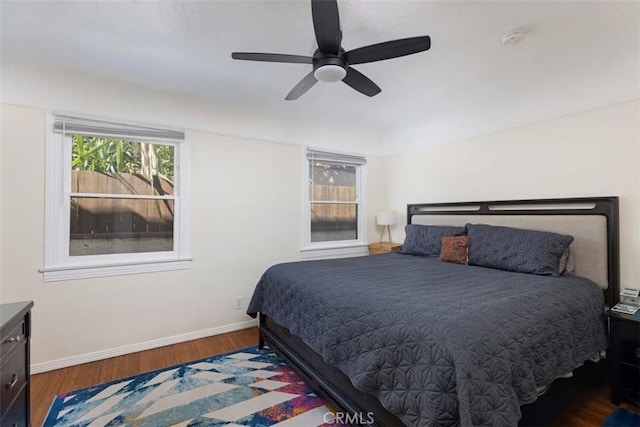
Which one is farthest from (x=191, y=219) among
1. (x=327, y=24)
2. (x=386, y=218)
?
(x=386, y=218)

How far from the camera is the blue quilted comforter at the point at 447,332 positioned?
3.84 ft

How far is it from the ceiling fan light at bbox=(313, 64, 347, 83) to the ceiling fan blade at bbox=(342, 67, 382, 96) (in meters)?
0.10

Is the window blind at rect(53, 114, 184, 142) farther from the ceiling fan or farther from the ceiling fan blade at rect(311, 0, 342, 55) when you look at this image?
the ceiling fan blade at rect(311, 0, 342, 55)

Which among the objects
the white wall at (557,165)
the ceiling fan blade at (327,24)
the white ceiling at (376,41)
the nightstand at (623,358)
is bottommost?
the nightstand at (623,358)

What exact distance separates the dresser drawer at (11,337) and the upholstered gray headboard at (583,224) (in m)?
3.68

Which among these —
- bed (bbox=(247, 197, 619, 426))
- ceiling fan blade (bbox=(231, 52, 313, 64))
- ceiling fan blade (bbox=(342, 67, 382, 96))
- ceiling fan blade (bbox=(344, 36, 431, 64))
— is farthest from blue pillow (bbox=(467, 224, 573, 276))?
ceiling fan blade (bbox=(231, 52, 313, 64))

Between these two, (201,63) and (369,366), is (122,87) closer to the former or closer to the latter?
(201,63)

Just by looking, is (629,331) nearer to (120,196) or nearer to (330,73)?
(330,73)

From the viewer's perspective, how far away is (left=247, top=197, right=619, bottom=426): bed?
1206mm

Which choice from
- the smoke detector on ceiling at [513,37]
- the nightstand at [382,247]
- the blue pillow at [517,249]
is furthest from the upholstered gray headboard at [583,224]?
the smoke detector on ceiling at [513,37]

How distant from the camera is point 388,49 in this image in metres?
1.70

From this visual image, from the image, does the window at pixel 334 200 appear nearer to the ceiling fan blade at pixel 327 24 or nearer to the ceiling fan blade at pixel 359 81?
the ceiling fan blade at pixel 359 81

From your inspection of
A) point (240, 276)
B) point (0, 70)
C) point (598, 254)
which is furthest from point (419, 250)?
point (0, 70)

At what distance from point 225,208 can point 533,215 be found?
312 centimetres
